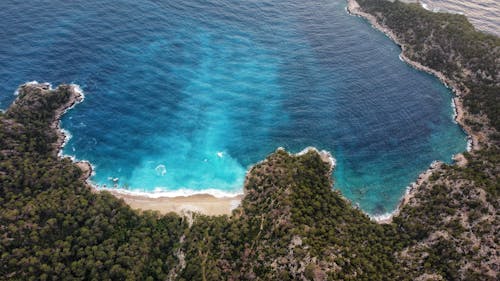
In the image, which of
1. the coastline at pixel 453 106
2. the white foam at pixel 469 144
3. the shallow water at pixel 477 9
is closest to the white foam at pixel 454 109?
the coastline at pixel 453 106

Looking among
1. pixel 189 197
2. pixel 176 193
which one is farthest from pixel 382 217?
pixel 176 193

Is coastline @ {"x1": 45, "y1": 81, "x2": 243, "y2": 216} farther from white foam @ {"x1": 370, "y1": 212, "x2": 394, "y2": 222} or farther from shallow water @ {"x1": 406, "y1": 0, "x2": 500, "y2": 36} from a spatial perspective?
shallow water @ {"x1": 406, "y1": 0, "x2": 500, "y2": 36}

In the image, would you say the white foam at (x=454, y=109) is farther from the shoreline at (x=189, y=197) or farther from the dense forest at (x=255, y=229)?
the dense forest at (x=255, y=229)

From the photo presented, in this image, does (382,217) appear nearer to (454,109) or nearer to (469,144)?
(469,144)

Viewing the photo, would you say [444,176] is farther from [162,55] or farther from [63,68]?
[63,68]

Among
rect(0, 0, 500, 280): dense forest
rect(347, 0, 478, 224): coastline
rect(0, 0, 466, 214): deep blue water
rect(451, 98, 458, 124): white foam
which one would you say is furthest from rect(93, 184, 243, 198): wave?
rect(451, 98, 458, 124): white foam

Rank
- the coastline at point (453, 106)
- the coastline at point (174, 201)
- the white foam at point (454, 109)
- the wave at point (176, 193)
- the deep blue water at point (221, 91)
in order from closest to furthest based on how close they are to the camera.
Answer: the coastline at point (174, 201) < the wave at point (176, 193) < the coastline at point (453, 106) < the deep blue water at point (221, 91) < the white foam at point (454, 109)
